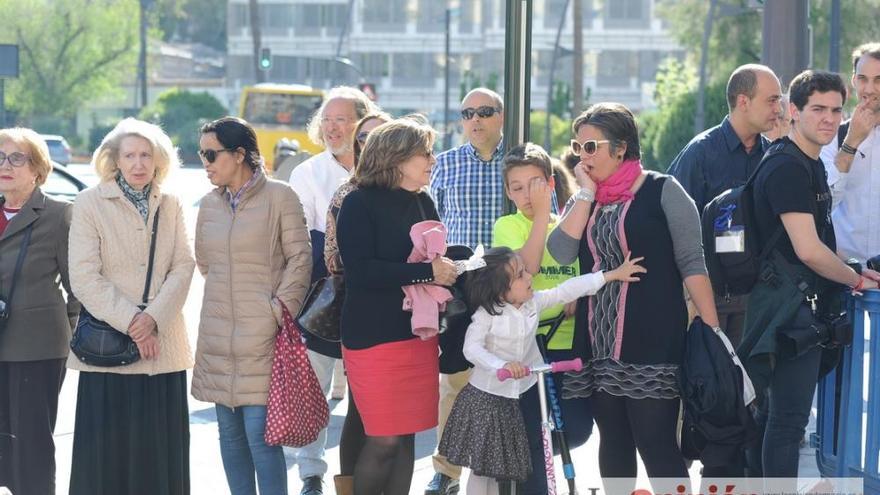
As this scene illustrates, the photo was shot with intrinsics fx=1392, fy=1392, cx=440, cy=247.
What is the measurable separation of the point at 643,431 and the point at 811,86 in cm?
163

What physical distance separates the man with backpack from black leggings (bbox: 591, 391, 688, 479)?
4.81ft

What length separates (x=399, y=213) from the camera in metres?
5.72

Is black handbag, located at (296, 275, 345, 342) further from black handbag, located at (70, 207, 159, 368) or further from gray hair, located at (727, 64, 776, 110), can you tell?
gray hair, located at (727, 64, 776, 110)

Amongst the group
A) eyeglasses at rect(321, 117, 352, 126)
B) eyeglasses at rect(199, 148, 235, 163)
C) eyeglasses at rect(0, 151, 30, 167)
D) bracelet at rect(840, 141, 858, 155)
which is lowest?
eyeglasses at rect(0, 151, 30, 167)

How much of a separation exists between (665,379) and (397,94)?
84712 mm

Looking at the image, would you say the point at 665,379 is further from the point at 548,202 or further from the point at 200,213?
the point at 200,213

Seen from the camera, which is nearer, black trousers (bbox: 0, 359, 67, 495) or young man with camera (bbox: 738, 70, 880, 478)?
young man with camera (bbox: 738, 70, 880, 478)

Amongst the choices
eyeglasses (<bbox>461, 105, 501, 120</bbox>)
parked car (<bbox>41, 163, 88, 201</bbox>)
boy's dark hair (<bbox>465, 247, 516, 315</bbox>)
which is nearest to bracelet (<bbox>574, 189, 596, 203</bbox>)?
boy's dark hair (<bbox>465, 247, 516, 315</bbox>)

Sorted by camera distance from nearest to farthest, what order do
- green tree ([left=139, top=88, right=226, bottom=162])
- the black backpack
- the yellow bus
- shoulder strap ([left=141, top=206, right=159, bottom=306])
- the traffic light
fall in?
the black backpack < shoulder strap ([left=141, top=206, right=159, bottom=306]) < the traffic light < the yellow bus < green tree ([left=139, top=88, right=226, bottom=162])

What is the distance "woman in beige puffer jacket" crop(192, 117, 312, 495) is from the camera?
6090mm

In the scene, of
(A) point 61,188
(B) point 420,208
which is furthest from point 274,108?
(B) point 420,208

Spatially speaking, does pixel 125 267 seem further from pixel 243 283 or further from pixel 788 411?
pixel 788 411

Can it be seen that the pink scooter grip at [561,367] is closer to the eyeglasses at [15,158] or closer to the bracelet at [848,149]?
the bracelet at [848,149]

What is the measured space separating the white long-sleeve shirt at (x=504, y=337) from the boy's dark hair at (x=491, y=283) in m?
0.05
